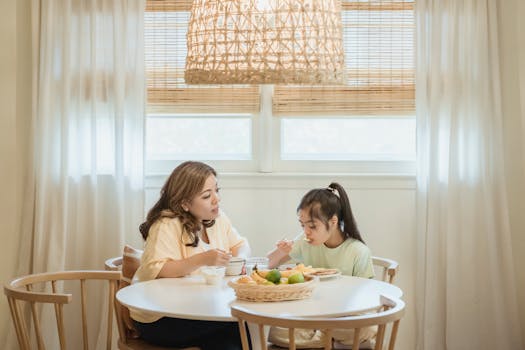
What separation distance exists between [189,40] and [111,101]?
1.75 meters

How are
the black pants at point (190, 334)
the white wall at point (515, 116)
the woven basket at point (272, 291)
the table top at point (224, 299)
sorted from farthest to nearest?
the white wall at point (515, 116) < the black pants at point (190, 334) < the woven basket at point (272, 291) < the table top at point (224, 299)

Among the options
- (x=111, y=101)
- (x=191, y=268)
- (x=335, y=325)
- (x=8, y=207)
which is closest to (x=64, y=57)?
(x=111, y=101)

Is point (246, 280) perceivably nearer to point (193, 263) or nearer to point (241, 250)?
point (193, 263)

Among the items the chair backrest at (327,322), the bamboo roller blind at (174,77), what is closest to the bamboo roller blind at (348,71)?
the bamboo roller blind at (174,77)

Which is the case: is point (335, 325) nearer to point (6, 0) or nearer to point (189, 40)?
point (189, 40)

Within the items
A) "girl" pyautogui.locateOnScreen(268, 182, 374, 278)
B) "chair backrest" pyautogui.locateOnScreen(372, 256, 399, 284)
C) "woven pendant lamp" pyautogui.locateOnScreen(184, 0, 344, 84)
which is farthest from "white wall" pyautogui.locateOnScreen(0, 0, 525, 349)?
"woven pendant lamp" pyautogui.locateOnScreen(184, 0, 344, 84)

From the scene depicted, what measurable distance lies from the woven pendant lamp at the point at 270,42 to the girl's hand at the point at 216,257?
79 centimetres

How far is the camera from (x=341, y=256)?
139 inches

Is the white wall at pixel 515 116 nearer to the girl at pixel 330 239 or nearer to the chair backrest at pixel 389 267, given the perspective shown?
the chair backrest at pixel 389 267

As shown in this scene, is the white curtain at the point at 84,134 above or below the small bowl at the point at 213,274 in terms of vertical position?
above

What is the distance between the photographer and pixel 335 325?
2328 mm

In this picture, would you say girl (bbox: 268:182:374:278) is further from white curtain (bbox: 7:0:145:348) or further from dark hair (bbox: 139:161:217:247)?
white curtain (bbox: 7:0:145:348)

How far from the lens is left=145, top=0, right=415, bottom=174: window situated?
4387 mm

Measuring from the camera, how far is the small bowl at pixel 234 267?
10.8ft
